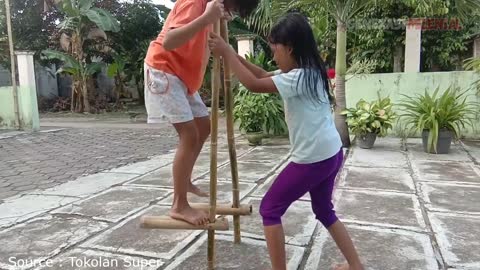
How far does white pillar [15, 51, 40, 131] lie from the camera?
845 centimetres

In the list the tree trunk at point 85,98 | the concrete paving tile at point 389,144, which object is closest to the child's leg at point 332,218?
the concrete paving tile at point 389,144

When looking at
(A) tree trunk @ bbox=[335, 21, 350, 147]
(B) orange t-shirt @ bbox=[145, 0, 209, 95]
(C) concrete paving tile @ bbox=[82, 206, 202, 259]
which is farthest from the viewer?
(A) tree trunk @ bbox=[335, 21, 350, 147]

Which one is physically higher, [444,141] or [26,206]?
[444,141]

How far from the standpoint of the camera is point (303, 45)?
1.78 metres

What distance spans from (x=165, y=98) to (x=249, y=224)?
108 cm

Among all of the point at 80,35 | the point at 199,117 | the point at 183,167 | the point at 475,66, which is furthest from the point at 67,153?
the point at 80,35

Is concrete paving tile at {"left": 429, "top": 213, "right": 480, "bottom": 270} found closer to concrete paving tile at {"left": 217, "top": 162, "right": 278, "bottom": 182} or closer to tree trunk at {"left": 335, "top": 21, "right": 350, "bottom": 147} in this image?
concrete paving tile at {"left": 217, "top": 162, "right": 278, "bottom": 182}

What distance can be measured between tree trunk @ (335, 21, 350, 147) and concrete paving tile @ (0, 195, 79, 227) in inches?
145

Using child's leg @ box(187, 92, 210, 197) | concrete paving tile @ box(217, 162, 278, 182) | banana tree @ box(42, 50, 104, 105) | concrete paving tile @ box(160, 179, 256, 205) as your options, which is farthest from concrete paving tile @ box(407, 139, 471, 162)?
banana tree @ box(42, 50, 104, 105)

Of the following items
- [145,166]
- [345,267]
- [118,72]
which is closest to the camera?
[345,267]

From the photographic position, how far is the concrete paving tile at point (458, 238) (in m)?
2.10

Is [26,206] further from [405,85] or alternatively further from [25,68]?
[25,68]

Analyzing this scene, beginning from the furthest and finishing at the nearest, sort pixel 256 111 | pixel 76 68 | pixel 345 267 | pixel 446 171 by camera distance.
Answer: pixel 76 68 → pixel 256 111 → pixel 446 171 → pixel 345 267

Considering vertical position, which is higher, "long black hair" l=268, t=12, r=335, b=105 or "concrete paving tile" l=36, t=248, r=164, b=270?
"long black hair" l=268, t=12, r=335, b=105
